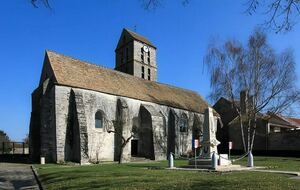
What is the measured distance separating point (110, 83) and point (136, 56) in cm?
1459

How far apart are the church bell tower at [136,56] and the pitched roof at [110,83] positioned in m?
4.12

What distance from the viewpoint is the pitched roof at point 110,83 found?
3753 cm

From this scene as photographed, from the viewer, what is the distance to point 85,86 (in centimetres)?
3766

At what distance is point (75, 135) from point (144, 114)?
9775 mm

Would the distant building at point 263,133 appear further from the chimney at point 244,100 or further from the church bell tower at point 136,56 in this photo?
the church bell tower at point 136,56

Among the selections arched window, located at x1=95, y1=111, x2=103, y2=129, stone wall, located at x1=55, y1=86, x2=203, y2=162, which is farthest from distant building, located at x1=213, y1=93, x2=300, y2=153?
arched window, located at x1=95, y1=111, x2=103, y2=129

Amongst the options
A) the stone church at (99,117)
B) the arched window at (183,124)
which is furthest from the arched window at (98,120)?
the arched window at (183,124)

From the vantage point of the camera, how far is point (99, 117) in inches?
1543

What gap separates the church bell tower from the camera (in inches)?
2201

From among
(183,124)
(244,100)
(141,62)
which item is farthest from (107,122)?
(141,62)

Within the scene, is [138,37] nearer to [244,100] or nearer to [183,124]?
[183,124]

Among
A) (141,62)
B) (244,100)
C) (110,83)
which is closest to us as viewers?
(244,100)

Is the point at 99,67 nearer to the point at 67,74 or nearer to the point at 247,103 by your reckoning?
the point at 67,74

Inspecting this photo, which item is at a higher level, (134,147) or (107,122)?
(107,122)
